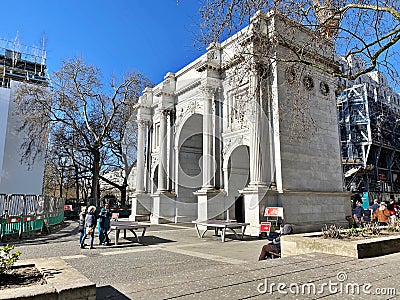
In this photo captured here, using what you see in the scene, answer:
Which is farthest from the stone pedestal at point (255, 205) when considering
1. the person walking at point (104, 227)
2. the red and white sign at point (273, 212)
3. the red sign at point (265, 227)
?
the person walking at point (104, 227)

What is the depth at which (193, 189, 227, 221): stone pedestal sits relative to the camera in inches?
699

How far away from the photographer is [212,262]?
8.45 m

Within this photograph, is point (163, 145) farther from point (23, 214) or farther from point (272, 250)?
point (272, 250)

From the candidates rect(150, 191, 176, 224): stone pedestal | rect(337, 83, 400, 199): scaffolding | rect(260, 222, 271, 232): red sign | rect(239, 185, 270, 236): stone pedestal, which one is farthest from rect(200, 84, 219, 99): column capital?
rect(337, 83, 400, 199): scaffolding

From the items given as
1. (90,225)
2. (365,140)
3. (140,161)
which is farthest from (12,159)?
(365,140)

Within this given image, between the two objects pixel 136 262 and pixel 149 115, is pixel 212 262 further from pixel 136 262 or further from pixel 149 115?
pixel 149 115

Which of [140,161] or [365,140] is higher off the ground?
[365,140]

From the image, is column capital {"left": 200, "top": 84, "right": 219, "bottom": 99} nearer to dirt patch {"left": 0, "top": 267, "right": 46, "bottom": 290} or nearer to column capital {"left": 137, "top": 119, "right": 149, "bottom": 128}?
column capital {"left": 137, "top": 119, "right": 149, "bottom": 128}

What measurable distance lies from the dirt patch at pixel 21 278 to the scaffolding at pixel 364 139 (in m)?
39.4

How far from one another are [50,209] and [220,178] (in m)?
10.1

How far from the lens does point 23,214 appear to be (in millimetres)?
14367

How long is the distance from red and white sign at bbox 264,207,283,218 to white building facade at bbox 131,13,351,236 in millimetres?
278

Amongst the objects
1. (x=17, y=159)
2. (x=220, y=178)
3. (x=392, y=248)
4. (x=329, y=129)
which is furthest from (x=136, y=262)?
(x=17, y=159)

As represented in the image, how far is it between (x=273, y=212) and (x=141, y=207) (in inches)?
572
